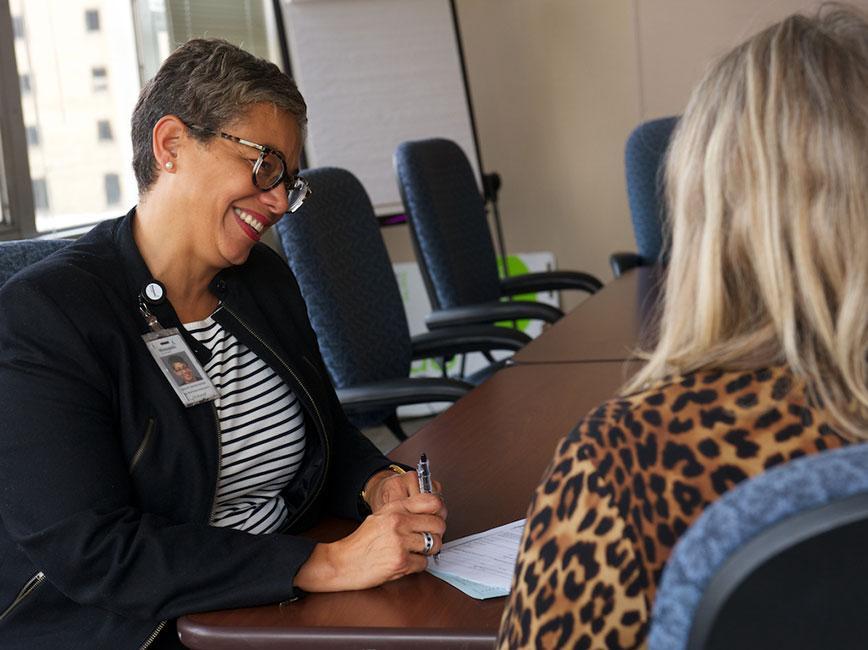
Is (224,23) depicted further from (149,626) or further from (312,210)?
(149,626)

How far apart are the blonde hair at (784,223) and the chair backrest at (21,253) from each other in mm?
1071

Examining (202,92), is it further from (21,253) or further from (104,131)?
(104,131)

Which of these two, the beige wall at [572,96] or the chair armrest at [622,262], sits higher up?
the beige wall at [572,96]

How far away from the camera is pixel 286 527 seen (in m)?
1.63

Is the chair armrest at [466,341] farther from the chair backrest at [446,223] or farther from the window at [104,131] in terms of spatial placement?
the window at [104,131]

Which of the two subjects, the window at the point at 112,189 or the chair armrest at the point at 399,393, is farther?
the window at the point at 112,189

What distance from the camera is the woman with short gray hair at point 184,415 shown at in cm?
134

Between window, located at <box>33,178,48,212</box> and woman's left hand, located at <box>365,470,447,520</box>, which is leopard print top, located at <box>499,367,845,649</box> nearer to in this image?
woman's left hand, located at <box>365,470,447,520</box>

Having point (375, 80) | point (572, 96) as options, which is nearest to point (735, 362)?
point (375, 80)

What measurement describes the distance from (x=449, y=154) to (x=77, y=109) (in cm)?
131

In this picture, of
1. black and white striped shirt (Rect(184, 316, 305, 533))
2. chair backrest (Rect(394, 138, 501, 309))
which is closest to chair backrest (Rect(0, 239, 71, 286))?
black and white striped shirt (Rect(184, 316, 305, 533))

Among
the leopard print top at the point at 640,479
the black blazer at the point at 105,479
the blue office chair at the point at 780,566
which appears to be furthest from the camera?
the black blazer at the point at 105,479

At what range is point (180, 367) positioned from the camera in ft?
5.06

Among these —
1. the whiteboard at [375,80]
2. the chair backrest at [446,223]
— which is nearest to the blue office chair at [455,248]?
the chair backrest at [446,223]
